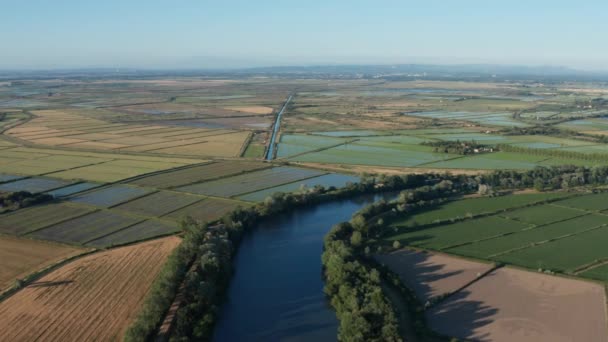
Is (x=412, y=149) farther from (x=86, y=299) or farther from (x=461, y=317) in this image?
(x=86, y=299)

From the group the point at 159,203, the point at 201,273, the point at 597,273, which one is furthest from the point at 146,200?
the point at 597,273

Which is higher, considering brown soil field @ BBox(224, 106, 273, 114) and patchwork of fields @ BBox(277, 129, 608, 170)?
brown soil field @ BBox(224, 106, 273, 114)

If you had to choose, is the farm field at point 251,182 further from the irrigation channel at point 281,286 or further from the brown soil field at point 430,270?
the brown soil field at point 430,270

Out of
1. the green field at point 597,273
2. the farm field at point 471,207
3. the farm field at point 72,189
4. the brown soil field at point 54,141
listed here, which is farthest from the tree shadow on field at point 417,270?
the brown soil field at point 54,141

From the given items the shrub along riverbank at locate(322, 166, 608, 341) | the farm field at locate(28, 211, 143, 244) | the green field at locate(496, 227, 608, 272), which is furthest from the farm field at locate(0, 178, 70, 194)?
the green field at locate(496, 227, 608, 272)

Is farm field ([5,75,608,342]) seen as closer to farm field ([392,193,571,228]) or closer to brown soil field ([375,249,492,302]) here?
brown soil field ([375,249,492,302])
